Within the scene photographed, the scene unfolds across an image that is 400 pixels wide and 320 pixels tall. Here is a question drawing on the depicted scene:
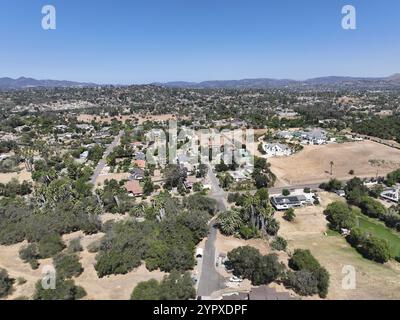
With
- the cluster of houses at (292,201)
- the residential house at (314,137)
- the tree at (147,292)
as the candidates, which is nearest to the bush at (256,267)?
the tree at (147,292)

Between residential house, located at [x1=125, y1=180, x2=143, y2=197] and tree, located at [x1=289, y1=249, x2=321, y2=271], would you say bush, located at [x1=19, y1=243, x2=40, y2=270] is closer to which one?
residential house, located at [x1=125, y1=180, x2=143, y2=197]

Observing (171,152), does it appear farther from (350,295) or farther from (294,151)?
(350,295)

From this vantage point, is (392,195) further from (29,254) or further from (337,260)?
(29,254)

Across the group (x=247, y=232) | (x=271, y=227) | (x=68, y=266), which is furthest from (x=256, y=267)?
(x=68, y=266)

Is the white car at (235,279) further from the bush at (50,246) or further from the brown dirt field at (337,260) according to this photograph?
the bush at (50,246)

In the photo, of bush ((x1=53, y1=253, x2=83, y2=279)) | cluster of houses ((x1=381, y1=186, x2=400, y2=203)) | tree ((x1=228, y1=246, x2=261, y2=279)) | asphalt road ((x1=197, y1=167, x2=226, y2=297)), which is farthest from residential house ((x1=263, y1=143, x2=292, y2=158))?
bush ((x1=53, y1=253, x2=83, y2=279))
